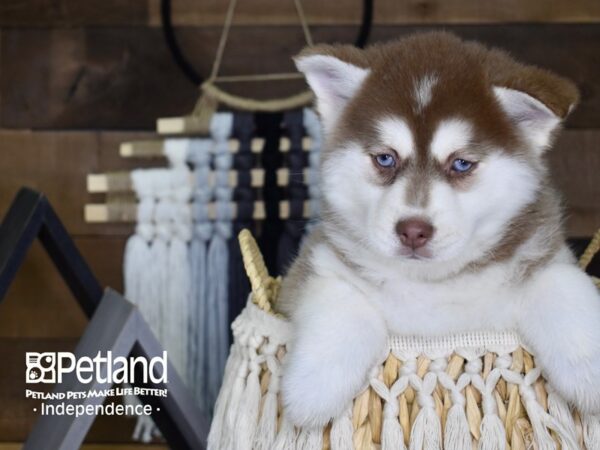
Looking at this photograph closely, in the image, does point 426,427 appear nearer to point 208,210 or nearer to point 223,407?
point 223,407

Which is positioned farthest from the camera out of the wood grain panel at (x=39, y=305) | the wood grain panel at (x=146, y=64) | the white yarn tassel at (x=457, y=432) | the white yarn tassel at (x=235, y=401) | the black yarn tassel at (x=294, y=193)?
the wood grain panel at (x=39, y=305)

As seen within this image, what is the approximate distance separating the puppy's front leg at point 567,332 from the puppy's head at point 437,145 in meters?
0.11

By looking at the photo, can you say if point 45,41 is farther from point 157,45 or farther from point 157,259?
point 157,259

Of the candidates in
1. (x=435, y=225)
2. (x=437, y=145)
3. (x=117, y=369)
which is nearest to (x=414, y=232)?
(x=435, y=225)

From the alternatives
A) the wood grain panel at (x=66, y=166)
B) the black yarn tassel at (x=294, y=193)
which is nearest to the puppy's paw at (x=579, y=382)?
the black yarn tassel at (x=294, y=193)

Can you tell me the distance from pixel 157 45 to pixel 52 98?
11.4 inches

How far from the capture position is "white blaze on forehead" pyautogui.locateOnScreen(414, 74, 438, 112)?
1.20 metres

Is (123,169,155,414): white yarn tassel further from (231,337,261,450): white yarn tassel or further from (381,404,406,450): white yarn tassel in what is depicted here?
(381,404,406,450): white yarn tassel

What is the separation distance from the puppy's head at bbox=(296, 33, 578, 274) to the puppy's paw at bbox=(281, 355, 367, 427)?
0.57ft

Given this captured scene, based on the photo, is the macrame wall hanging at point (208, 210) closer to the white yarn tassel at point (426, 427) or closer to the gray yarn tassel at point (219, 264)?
the gray yarn tassel at point (219, 264)

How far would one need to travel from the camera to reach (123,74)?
213 cm

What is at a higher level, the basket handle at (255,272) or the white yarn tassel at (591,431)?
the basket handle at (255,272)

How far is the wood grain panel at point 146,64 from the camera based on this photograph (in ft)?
6.84

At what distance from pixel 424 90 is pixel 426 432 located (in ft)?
1.49
